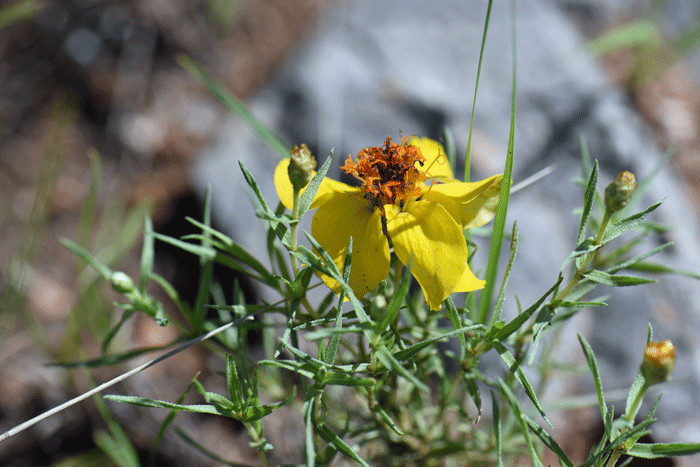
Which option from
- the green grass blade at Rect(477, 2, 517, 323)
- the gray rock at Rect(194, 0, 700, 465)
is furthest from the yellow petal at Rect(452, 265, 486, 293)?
the gray rock at Rect(194, 0, 700, 465)

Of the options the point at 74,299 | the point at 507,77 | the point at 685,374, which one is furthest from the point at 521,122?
the point at 74,299

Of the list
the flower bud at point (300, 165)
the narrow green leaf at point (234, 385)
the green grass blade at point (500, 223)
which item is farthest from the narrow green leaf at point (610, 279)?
the narrow green leaf at point (234, 385)

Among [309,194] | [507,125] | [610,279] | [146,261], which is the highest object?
[507,125]

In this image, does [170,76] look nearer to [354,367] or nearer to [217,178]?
[217,178]

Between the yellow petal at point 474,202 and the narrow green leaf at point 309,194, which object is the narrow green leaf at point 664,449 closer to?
the yellow petal at point 474,202

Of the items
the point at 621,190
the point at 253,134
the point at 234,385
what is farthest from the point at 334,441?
the point at 253,134

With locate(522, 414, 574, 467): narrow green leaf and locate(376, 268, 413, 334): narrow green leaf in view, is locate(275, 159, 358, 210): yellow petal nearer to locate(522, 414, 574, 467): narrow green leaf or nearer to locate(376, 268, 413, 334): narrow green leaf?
locate(376, 268, 413, 334): narrow green leaf

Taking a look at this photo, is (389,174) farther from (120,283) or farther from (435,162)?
(120,283)
